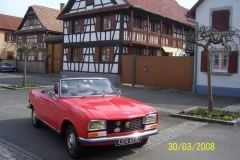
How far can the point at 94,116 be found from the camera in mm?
6785

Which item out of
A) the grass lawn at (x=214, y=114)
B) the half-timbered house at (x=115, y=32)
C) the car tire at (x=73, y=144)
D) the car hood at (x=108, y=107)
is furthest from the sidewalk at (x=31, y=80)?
the car tire at (x=73, y=144)

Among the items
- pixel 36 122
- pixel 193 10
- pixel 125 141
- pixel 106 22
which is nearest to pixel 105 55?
pixel 106 22

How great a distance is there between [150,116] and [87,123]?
1377 millimetres

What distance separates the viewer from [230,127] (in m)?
10.7

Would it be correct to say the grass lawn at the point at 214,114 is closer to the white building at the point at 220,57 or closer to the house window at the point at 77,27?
the white building at the point at 220,57

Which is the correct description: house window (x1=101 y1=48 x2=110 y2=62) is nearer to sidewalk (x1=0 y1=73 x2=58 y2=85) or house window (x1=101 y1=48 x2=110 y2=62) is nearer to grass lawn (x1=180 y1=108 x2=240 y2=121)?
sidewalk (x1=0 y1=73 x2=58 y2=85)

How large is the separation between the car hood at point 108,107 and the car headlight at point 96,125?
0.09 m

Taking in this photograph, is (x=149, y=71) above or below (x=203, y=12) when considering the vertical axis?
below

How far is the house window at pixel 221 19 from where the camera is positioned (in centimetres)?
1975

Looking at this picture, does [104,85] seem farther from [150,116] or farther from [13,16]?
[13,16]

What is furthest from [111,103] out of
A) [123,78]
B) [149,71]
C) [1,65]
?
[1,65]

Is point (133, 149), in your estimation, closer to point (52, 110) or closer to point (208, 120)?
point (52, 110)

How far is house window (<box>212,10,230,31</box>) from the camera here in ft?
64.8

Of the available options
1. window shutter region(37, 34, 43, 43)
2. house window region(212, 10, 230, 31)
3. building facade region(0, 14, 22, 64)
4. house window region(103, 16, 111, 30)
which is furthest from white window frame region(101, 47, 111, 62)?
building facade region(0, 14, 22, 64)
